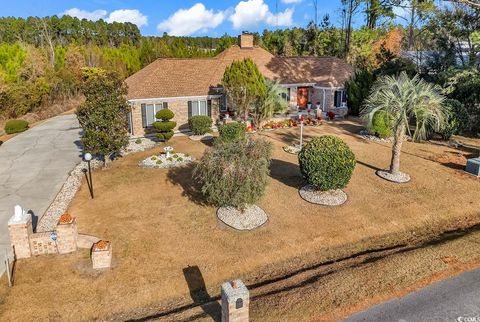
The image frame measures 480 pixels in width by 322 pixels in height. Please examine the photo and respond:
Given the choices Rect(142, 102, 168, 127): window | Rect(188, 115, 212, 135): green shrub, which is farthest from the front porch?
Rect(142, 102, 168, 127): window

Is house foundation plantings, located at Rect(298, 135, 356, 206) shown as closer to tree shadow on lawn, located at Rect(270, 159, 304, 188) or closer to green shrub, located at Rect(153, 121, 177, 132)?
tree shadow on lawn, located at Rect(270, 159, 304, 188)

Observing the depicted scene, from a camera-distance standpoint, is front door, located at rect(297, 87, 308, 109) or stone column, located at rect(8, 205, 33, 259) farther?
front door, located at rect(297, 87, 308, 109)

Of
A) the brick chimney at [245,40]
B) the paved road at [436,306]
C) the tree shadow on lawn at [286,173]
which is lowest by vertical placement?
the paved road at [436,306]

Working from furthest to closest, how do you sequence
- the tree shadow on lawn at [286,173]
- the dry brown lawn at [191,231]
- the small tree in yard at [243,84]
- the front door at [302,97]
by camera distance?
the front door at [302,97] < the small tree in yard at [243,84] < the tree shadow on lawn at [286,173] < the dry brown lawn at [191,231]

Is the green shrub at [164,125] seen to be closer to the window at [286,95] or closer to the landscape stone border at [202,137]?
the landscape stone border at [202,137]

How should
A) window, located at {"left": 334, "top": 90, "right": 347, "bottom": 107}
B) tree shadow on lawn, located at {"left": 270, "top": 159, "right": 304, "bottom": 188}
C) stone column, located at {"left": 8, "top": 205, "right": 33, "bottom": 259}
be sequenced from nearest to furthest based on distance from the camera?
1. stone column, located at {"left": 8, "top": 205, "right": 33, "bottom": 259}
2. tree shadow on lawn, located at {"left": 270, "top": 159, "right": 304, "bottom": 188}
3. window, located at {"left": 334, "top": 90, "right": 347, "bottom": 107}

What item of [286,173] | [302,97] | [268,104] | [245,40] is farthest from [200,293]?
[245,40]

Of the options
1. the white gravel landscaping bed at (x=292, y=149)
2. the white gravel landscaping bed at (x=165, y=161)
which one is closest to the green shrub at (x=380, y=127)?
the white gravel landscaping bed at (x=292, y=149)
